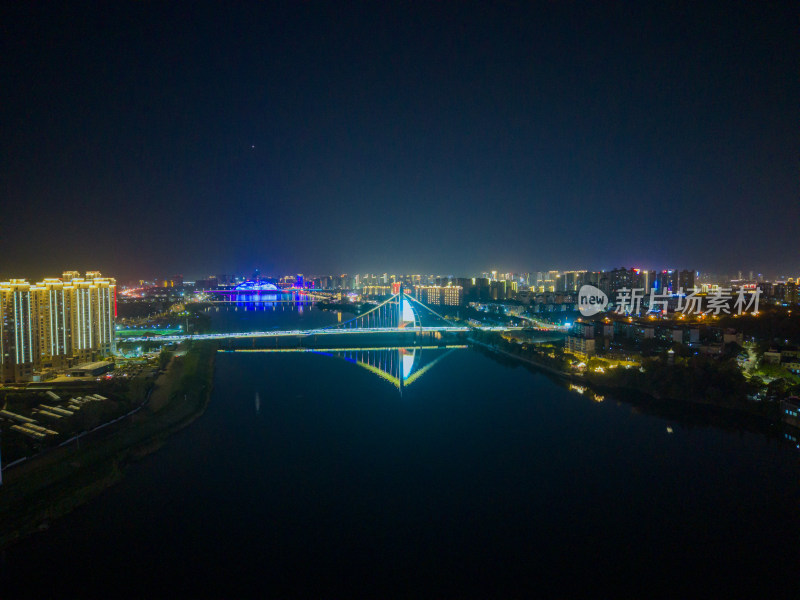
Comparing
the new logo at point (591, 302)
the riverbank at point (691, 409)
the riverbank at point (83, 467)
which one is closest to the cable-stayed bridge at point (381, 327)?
the new logo at point (591, 302)

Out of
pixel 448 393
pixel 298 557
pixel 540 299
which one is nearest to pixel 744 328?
pixel 448 393

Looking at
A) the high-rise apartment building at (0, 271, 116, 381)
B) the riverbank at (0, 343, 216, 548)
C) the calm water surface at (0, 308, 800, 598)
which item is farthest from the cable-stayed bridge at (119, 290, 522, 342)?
the calm water surface at (0, 308, 800, 598)

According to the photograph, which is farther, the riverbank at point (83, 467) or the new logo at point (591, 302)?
the new logo at point (591, 302)

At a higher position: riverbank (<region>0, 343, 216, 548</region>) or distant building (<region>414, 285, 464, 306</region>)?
distant building (<region>414, 285, 464, 306</region>)

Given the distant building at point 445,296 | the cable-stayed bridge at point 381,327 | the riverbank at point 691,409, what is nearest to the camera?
the riverbank at point 691,409

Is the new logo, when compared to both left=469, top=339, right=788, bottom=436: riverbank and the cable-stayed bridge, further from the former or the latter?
left=469, top=339, right=788, bottom=436: riverbank

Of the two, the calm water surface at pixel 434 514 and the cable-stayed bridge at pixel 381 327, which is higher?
the cable-stayed bridge at pixel 381 327

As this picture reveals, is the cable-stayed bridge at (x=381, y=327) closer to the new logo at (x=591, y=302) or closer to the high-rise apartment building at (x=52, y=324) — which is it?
the high-rise apartment building at (x=52, y=324)
